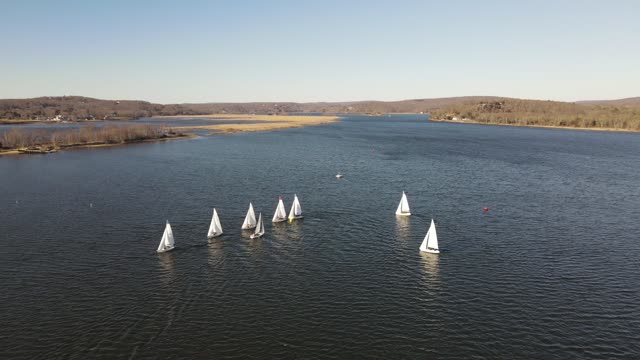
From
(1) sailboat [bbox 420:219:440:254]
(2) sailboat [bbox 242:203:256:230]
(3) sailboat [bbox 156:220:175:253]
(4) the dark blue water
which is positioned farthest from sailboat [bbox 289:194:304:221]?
(1) sailboat [bbox 420:219:440:254]

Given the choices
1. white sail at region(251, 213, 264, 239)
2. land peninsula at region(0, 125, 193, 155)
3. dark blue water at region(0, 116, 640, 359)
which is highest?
land peninsula at region(0, 125, 193, 155)

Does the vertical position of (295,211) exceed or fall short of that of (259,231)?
it exceeds it

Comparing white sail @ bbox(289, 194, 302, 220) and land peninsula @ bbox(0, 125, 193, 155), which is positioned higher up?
land peninsula @ bbox(0, 125, 193, 155)

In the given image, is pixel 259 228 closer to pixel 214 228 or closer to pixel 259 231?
pixel 259 231

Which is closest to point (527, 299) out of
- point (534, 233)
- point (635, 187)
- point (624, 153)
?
point (534, 233)

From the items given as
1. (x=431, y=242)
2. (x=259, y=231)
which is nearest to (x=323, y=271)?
(x=431, y=242)

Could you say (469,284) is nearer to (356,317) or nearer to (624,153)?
(356,317)

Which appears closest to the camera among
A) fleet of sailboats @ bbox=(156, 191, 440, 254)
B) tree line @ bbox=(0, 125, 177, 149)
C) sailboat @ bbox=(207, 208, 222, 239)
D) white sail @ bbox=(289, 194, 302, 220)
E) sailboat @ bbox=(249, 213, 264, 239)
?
fleet of sailboats @ bbox=(156, 191, 440, 254)

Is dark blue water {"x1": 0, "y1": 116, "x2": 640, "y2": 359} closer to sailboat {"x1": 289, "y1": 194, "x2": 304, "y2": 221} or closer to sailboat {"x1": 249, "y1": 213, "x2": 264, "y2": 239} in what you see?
sailboat {"x1": 249, "y1": 213, "x2": 264, "y2": 239}
